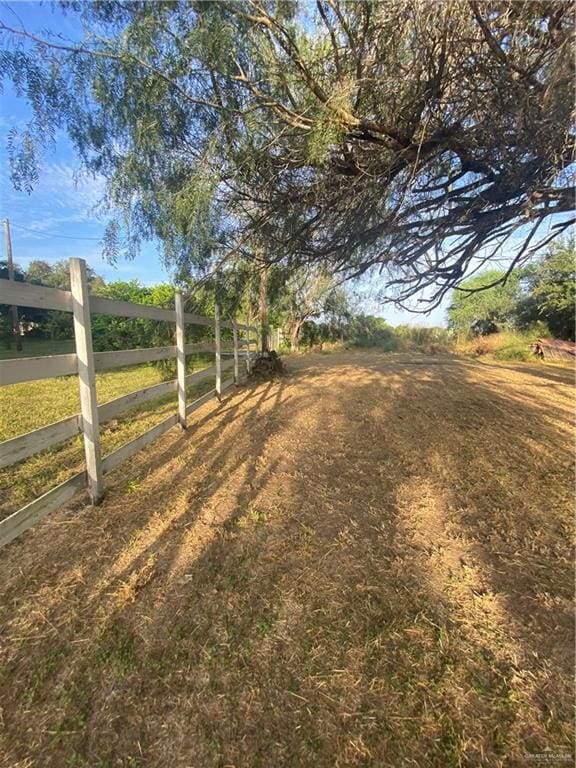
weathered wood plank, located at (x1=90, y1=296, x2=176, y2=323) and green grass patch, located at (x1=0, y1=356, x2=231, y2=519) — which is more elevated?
weathered wood plank, located at (x1=90, y1=296, x2=176, y2=323)

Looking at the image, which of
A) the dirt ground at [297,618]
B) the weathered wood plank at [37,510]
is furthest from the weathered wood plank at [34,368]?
the dirt ground at [297,618]

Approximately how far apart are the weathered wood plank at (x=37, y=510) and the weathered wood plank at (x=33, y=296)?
3.91 ft

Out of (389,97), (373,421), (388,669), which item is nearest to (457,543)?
(388,669)

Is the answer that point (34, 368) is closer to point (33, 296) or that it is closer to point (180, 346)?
point (33, 296)

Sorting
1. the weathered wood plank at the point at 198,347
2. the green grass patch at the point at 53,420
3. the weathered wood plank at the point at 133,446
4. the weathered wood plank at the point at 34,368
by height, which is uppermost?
the weathered wood plank at the point at 198,347

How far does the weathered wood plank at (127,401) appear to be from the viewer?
2775mm

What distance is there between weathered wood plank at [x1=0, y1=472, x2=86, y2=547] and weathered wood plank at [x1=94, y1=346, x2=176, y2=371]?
0.87 metres

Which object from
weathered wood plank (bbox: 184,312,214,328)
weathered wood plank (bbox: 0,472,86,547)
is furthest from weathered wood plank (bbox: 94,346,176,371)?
weathered wood plank (bbox: 0,472,86,547)

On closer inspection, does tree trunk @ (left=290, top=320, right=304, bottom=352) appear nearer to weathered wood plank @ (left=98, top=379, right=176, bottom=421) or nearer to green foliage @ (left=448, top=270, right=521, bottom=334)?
green foliage @ (left=448, top=270, right=521, bottom=334)

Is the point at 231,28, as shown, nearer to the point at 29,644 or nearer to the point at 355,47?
the point at 355,47

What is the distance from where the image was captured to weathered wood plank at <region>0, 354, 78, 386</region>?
188 cm

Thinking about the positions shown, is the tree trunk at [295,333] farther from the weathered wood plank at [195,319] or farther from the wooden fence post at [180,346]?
the wooden fence post at [180,346]

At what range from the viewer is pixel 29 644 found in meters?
1.53

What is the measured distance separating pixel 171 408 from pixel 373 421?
3.09 meters
